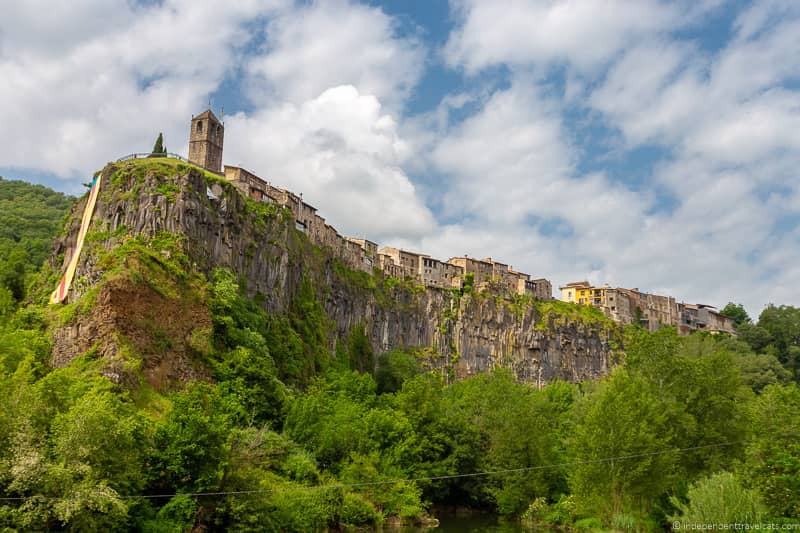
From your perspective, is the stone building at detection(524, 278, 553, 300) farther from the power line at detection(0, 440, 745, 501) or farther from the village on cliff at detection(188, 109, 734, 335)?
the power line at detection(0, 440, 745, 501)

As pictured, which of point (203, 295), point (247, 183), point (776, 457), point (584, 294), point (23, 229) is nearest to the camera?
point (776, 457)

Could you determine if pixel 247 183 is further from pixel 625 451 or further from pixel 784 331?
pixel 784 331

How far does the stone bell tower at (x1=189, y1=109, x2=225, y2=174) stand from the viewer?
8931cm

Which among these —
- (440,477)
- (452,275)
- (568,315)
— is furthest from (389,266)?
(440,477)

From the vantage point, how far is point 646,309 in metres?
156

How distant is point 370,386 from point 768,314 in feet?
355

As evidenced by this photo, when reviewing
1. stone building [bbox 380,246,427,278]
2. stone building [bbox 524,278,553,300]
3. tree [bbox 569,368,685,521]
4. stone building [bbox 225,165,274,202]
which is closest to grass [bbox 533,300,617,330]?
stone building [bbox 524,278,553,300]

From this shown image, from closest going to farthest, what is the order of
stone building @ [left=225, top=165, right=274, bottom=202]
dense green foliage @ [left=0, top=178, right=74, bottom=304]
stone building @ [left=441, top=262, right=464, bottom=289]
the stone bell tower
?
dense green foliage @ [left=0, top=178, right=74, bottom=304]
stone building @ [left=225, top=165, right=274, bottom=202]
the stone bell tower
stone building @ [left=441, top=262, right=464, bottom=289]

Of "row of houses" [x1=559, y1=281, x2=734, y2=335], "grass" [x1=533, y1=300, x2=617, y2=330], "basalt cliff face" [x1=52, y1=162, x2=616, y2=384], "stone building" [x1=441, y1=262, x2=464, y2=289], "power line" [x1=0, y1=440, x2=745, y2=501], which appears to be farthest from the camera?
"row of houses" [x1=559, y1=281, x2=734, y2=335]

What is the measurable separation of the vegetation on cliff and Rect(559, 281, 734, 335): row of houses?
8316cm

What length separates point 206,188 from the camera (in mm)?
64812

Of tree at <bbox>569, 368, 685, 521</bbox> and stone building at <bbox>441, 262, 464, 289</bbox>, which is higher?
stone building at <bbox>441, 262, 464, 289</bbox>

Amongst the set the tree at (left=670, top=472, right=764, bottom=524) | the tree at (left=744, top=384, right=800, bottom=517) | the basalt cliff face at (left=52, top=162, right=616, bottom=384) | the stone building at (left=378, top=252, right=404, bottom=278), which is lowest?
the tree at (left=670, top=472, right=764, bottom=524)

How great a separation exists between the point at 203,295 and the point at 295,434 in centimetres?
1451
